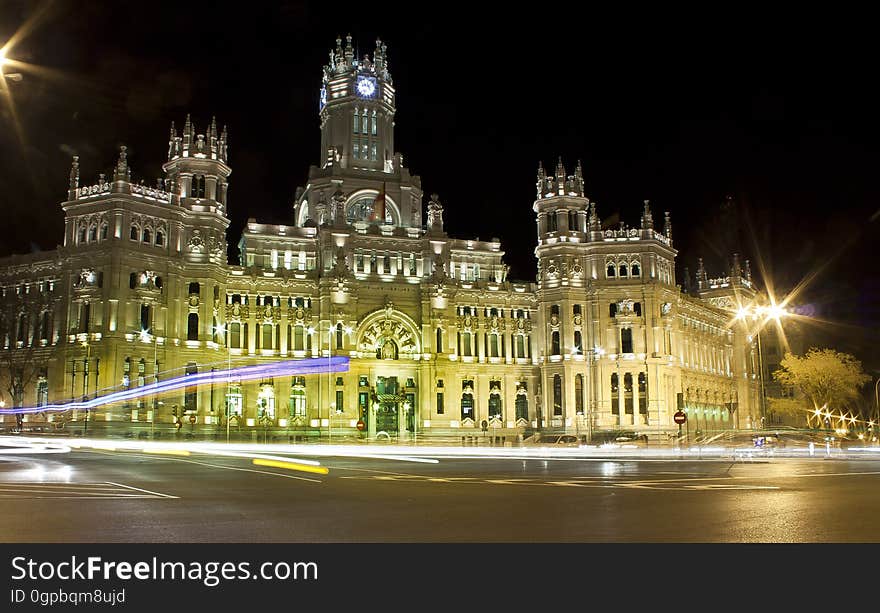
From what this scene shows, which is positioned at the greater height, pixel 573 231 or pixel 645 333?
pixel 573 231

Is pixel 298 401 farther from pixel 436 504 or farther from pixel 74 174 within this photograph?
pixel 436 504

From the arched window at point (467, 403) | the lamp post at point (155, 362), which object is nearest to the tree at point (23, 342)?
the lamp post at point (155, 362)

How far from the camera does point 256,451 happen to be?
174ft

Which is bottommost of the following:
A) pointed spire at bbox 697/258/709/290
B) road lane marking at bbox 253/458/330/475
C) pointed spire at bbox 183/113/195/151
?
road lane marking at bbox 253/458/330/475

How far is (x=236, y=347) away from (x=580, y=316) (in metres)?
41.3

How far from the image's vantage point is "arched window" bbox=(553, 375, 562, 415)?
107062 millimetres

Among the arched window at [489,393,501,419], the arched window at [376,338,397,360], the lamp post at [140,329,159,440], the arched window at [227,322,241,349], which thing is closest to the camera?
the lamp post at [140,329,159,440]

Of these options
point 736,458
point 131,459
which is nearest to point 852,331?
point 736,458

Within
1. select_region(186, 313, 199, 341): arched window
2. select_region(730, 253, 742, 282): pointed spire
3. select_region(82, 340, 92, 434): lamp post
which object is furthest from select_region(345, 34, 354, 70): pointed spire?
select_region(730, 253, 742, 282): pointed spire

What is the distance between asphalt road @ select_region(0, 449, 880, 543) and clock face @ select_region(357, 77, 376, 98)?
289 feet

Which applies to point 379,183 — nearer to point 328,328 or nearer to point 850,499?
point 328,328

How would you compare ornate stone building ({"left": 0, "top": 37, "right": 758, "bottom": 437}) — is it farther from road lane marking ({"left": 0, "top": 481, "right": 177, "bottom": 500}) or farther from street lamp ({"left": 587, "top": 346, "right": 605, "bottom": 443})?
road lane marking ({"left": 0, "top": 481, "right": 177, "bottom": 500})

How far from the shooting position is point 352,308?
339ft

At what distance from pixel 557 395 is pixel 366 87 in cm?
5029
